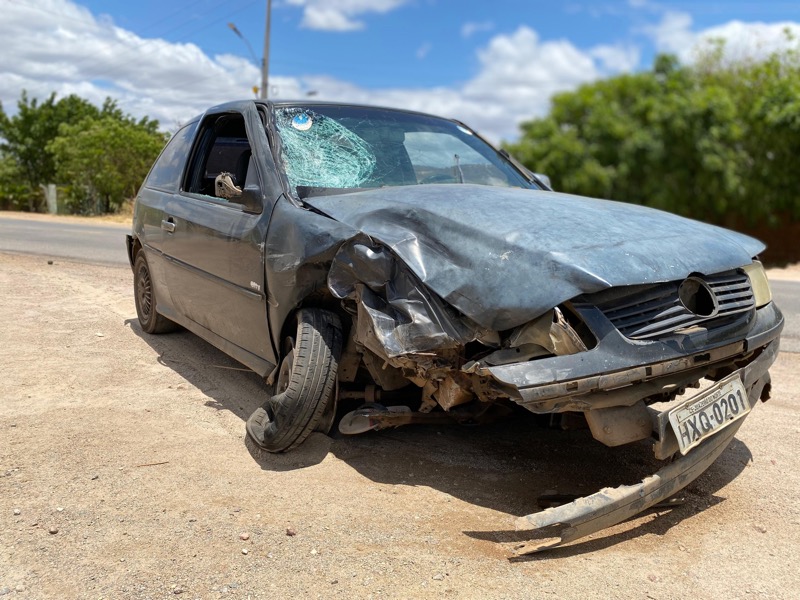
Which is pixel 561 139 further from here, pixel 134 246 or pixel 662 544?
pixel 662 544

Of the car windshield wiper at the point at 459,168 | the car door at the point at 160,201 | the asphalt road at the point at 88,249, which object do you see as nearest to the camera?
the car windshield wiper at the point at 459,168

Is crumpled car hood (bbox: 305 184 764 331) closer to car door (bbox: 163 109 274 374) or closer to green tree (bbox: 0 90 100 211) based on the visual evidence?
car door (bbox: 163 109 274 374)

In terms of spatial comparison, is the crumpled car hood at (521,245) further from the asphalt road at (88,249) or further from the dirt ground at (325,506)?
the asphalt road at (88,249)

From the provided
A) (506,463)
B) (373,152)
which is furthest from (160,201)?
(506,463)

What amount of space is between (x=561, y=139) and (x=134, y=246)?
16.3 m

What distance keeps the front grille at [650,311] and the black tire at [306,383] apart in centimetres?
130

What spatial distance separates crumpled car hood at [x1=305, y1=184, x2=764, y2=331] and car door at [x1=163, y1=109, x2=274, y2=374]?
59 centimetres

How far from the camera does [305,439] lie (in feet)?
12.1

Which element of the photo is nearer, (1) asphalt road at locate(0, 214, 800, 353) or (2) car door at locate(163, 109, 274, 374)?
(2) car door at locate(163, 109, 274, 374)

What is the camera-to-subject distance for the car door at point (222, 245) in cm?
403

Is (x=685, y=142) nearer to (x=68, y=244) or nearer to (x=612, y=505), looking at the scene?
(x=68, y=244)

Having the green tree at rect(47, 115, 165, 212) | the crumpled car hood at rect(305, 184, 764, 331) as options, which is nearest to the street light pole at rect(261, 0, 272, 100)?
the green tree at rect(47, 115, 165, 212)

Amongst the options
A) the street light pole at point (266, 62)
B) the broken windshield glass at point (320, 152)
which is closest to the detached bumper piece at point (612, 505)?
the broken windshield glass at point (320, 152)

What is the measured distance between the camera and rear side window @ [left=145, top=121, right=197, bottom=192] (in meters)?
5.45
